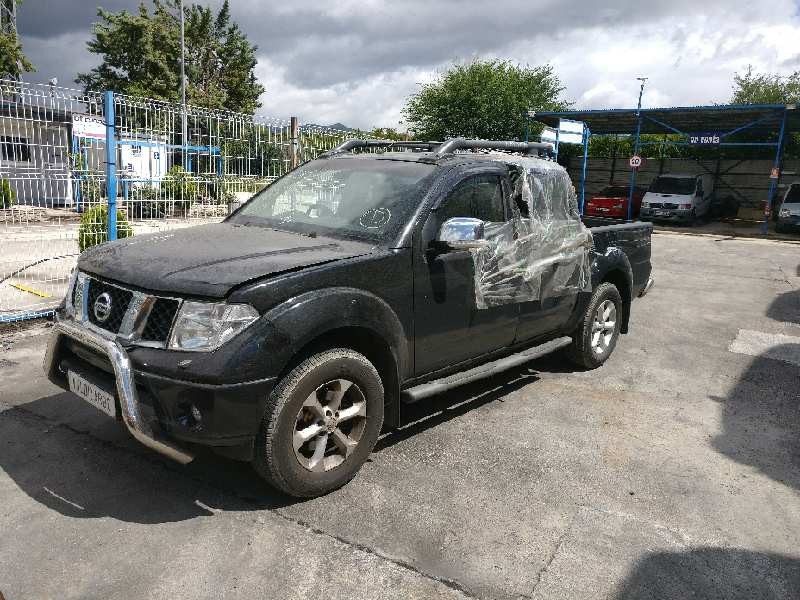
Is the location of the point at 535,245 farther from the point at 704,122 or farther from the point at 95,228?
the point at 704,122

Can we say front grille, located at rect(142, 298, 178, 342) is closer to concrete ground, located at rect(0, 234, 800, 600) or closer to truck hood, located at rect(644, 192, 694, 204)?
concrete ground, located at rect(0, 234, 800, 600)

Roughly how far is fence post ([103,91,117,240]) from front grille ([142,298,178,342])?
4910mm

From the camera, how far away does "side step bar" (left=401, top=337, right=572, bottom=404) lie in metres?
3.65

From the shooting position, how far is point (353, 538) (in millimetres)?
2924

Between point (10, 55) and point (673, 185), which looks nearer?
point (673, 185)

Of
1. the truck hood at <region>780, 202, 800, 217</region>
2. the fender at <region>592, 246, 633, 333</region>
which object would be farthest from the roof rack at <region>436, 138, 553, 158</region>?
the truck hood at <region>780, 202, 800, 217</region>

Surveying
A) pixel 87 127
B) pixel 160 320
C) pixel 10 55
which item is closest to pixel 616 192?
pixel 87 127

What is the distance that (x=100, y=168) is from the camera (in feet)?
27.2

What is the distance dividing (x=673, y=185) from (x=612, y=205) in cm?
233

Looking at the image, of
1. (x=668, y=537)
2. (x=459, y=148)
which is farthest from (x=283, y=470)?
(x=459, y=148)

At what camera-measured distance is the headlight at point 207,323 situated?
110 inches

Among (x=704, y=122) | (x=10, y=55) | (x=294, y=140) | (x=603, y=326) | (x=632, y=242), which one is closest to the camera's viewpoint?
(x=603, y=326)

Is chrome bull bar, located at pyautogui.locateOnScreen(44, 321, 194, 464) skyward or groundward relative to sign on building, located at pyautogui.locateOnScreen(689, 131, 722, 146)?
groundward

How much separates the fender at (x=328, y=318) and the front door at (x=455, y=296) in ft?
0.79
